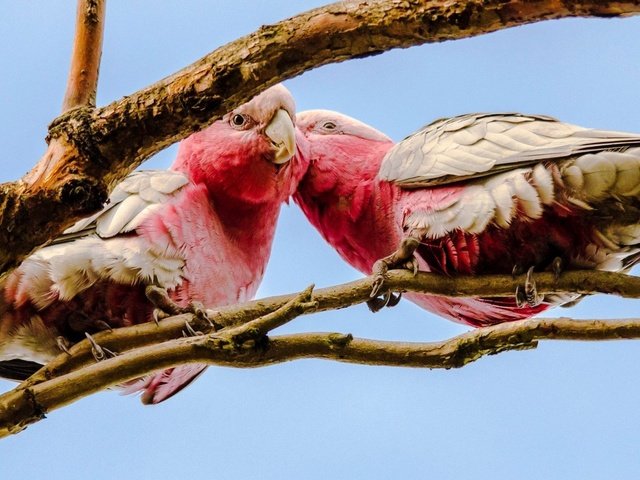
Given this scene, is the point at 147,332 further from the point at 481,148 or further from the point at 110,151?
the point at 481,148

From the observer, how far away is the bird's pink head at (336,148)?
10.4 feet

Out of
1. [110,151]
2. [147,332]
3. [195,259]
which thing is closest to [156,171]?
[195,259]

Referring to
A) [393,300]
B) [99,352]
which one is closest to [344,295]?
[393,300]

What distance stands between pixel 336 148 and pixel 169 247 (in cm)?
86

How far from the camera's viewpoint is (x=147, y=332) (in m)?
2.43

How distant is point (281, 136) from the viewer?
9.78 ft

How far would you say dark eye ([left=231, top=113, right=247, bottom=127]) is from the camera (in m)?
3.11

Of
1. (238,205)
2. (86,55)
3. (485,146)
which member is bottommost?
(238,205)

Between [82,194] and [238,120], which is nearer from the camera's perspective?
[82,194]

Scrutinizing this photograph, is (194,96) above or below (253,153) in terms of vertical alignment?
above

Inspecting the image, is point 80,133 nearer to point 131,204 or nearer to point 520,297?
point 131,204

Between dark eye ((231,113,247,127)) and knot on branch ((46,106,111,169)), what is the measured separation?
3.67 ft

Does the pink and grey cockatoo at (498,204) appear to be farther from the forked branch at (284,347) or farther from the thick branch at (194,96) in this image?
the thick branch at (194,96)

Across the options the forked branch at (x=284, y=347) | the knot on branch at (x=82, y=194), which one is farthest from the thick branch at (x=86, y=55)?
the forked branch at (x=284, y=347)
